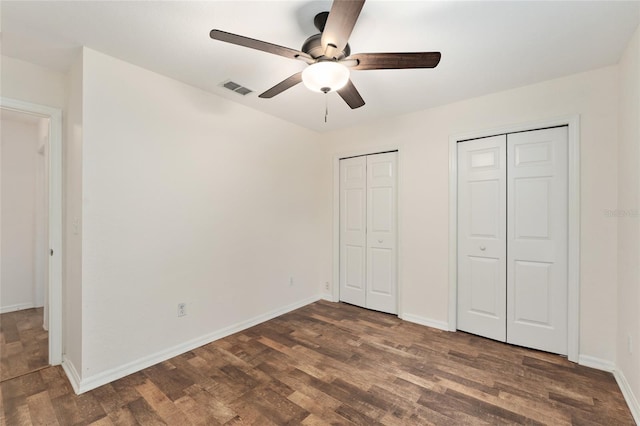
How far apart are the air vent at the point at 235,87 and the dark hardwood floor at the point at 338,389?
2511 millimetres

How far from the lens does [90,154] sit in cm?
207

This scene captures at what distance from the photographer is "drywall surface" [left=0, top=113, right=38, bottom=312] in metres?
3.52

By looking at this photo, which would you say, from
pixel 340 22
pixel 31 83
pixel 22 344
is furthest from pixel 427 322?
pixel 31 83

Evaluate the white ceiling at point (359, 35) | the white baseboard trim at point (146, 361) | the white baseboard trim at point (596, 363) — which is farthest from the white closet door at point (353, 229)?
the white baseboard trim at point (596, 363)

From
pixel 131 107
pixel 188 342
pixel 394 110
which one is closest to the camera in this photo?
pixel 131 107

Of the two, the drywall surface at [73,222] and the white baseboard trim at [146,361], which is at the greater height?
the drywall surface at [73,222]

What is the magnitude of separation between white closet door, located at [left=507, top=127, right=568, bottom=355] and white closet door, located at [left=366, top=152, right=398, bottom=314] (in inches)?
48.7

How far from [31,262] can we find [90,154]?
2937mm

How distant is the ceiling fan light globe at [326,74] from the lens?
1549mm

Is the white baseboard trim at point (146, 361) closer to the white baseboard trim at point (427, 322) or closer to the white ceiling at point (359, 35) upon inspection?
the white baseboard trim at point (427, 322)

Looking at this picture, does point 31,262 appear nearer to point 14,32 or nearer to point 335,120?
point 14,32

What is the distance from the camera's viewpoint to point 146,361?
2.31 metres

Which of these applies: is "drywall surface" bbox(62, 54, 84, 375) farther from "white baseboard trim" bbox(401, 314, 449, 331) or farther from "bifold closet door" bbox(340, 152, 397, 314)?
"white baseboard trim" bbox(401, 314, 449, 331)

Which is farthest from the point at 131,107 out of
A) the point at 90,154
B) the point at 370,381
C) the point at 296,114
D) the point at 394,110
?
the point at 370,381
